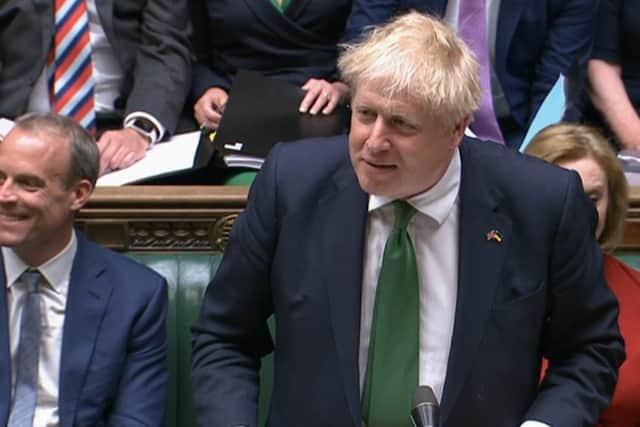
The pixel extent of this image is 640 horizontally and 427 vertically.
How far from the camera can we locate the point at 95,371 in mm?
2023

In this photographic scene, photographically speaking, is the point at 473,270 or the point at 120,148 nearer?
the point at 473,270

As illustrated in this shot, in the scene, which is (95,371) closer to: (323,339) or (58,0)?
(323,339)

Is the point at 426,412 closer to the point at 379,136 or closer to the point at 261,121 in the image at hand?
the point at 379,136

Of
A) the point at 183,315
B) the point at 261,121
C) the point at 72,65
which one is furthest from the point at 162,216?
the point at 72,65

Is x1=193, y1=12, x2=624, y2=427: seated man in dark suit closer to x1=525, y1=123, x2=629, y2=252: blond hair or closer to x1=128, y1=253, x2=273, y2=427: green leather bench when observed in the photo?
x1=525, y1=123, x2=629, y2=252: blond hair

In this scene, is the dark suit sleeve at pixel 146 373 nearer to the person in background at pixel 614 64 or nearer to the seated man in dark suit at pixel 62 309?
the seated man in dark suit at pixel 62 309

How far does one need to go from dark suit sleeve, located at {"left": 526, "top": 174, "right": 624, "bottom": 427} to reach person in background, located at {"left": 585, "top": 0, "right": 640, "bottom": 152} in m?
1.20

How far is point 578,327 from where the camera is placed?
1.78 meters

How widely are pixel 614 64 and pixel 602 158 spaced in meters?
0.88

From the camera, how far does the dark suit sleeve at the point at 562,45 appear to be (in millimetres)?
2891

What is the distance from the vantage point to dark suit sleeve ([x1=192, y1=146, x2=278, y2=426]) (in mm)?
1760

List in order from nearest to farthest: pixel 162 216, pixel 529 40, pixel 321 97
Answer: pixel 162 216, pixel 321 97, pixel 529 40

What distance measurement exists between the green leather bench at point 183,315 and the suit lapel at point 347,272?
65cm

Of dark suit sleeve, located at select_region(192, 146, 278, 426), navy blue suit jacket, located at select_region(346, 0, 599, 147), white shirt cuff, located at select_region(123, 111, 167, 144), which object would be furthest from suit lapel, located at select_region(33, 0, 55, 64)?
dark suit sleeve, located at select_region(192, 146, 278, 426)
